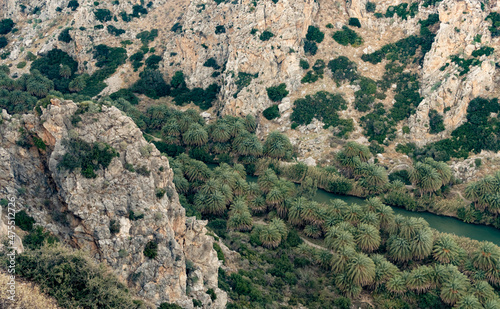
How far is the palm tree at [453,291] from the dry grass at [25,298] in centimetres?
5362

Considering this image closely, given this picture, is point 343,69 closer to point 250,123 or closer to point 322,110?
point 322,110

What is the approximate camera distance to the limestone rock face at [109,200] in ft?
155

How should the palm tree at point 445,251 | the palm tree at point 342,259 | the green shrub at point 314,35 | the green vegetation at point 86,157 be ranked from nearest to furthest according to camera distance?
the green vegetation at point 86,157 < the palm tree at point 342,259 < the palm tree at point 445,251 < the green shrub at point 314,35

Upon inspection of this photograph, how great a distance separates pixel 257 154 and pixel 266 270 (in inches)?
1604

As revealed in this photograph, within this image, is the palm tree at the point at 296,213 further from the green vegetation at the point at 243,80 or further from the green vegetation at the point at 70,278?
the green vegetation at the point at 70,278

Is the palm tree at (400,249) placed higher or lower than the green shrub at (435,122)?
lower

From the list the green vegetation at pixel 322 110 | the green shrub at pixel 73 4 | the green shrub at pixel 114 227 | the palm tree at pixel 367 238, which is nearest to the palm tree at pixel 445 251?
the palm tree at pixel 367 238

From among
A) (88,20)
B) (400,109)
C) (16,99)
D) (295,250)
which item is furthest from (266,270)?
(88,20)

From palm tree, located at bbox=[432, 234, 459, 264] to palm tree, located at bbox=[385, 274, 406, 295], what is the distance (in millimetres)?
9901

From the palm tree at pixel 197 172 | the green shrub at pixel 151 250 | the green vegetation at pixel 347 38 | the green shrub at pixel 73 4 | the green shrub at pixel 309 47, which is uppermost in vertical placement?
the green vegetation at pixel 347 38

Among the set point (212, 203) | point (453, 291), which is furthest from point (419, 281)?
point (212, 203)

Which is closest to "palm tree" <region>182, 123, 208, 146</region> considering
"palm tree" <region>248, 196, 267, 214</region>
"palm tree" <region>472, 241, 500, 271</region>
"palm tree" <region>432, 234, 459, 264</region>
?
"palm tree" <region>248, 196, 267, 214</region>

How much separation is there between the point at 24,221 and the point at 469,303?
189 ft

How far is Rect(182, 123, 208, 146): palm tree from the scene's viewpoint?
111062 millimetres
